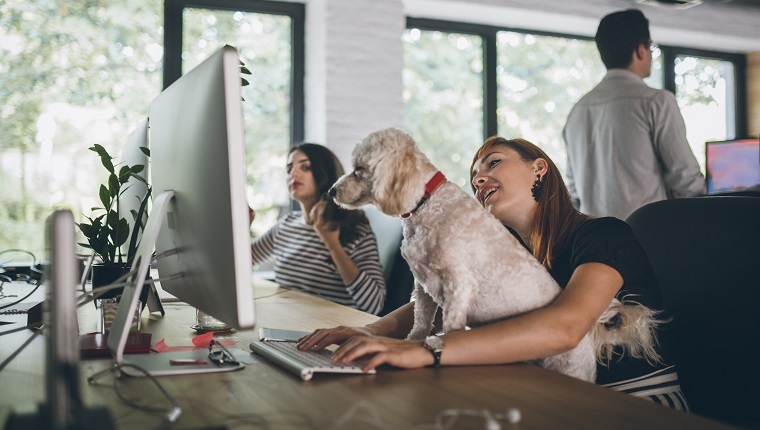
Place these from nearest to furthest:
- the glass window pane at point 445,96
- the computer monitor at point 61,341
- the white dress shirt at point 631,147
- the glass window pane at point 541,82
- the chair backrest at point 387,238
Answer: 1. the computer monitor at point 61,341
2. the chair backrest at point 387,238
3. the white dress shirt at point 631,147
4. the glass window pane at point 445,96
5. the glass window pane at point 541,82

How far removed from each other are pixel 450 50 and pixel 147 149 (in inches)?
139

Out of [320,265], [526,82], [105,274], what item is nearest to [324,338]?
[105,274]

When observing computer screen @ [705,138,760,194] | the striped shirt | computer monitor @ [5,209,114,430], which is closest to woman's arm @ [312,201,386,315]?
the striped shirt

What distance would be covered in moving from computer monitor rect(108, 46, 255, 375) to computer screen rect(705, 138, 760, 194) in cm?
338

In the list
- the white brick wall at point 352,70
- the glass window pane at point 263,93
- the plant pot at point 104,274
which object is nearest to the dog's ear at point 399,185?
the plant pot at point 104,274

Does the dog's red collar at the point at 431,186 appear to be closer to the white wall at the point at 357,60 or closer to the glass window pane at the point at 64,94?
the white wall at the point at 357,60

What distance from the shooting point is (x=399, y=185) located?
1386mm

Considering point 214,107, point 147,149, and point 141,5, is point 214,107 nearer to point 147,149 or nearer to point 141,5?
point 147,149

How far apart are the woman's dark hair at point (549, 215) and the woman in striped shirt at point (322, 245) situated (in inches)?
38.2

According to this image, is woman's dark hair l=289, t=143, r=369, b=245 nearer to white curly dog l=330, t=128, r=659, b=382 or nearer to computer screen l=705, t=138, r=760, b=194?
white curly dog l=330, t=128, r=659, b=382

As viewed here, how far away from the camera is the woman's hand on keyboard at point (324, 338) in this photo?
1.14 metres

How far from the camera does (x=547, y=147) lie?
4926 mm

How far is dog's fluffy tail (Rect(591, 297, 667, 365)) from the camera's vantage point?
122cm

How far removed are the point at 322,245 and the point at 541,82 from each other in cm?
291
